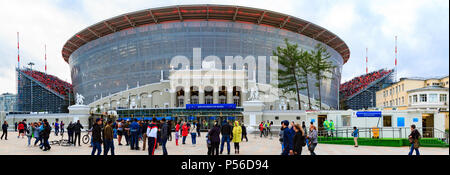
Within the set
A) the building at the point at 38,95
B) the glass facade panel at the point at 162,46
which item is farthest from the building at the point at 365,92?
the building at the point at 38,95

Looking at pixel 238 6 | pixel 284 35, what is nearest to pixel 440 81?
pixel 284 35

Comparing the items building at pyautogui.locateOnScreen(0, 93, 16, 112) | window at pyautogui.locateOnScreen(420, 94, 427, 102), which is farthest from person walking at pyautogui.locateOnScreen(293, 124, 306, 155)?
building at pyautogui.locateOnScreen(0, 93, 16, 112)

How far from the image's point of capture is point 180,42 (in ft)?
210

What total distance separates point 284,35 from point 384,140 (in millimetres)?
51044

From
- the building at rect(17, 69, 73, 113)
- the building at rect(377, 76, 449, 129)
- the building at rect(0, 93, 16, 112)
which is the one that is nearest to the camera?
the building at rect(377, 76, 449, 129)

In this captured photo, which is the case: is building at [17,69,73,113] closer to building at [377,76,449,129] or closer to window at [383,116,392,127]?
building at [377,76,449,129]

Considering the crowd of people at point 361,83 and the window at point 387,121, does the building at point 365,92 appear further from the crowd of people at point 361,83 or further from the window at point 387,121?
the window at point 387,121

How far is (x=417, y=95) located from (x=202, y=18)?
131ft

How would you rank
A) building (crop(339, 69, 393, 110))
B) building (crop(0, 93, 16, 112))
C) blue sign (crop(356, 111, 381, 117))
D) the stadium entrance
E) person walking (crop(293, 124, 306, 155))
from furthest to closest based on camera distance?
building (crop(0, 93, 16, 112)) < building (crop(339, 69, 393, 110)) < the stadium entrance < blue sign (crop(356, 111, 381, 117)) < person walking (crop(293, 124, 306, 155))

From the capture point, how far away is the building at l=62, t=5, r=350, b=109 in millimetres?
62656

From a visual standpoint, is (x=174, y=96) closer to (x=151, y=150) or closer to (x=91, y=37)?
(x=91, y=37)

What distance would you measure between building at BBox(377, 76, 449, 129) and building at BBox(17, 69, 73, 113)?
77.7 meters

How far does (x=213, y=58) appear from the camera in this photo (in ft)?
206

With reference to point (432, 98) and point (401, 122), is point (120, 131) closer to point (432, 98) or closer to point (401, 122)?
point (401, 122)
